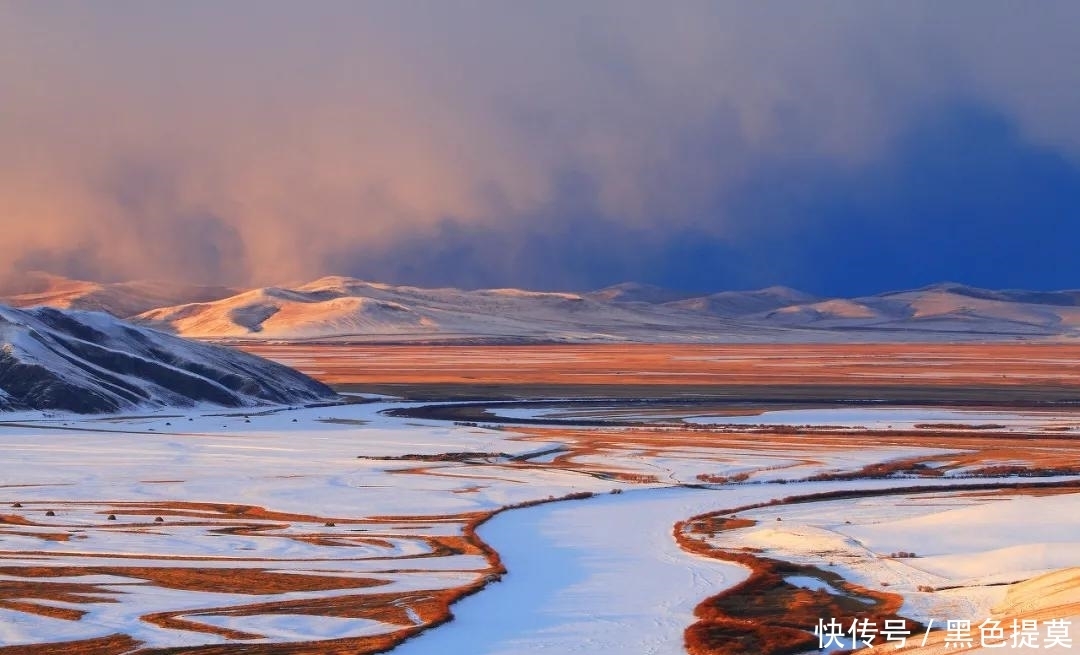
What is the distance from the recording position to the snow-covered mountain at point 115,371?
60831 millimetres

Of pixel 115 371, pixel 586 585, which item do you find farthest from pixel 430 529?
pixel 115 371

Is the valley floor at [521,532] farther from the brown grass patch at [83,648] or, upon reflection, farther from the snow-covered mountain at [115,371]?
the snow-covered mountain at [115,371]

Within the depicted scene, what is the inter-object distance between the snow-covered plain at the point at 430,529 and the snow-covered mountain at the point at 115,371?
11.3m

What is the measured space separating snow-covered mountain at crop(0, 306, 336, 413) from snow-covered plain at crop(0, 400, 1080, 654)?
11.3 metres

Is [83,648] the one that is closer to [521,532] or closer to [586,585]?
[586,585]

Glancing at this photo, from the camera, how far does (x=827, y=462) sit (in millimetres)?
42188

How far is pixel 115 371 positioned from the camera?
6719 centimetres

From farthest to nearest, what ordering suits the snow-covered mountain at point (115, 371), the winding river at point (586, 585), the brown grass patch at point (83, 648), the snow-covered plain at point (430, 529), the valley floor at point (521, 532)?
the snow-covered mountain at point (115, 371), the snow-covered plain at point (430, 529), the valley floor at point (521, 532), the winding river at point (586, 585), the brown grass patch at point (83, 648)

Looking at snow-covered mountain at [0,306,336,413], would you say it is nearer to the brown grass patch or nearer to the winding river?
the winding river

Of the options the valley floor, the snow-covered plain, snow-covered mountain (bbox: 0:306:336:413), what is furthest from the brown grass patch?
snow-covered mountain (bbox: 0:306:336:413)

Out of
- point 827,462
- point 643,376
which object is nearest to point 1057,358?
point 643,376

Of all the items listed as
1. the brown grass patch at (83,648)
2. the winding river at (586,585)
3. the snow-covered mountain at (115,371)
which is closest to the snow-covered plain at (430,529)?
the winding river at (586,585)

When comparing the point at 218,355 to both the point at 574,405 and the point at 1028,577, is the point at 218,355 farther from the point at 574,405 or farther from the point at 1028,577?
the point at 1028,577

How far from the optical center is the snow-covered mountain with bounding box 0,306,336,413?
6083cm
